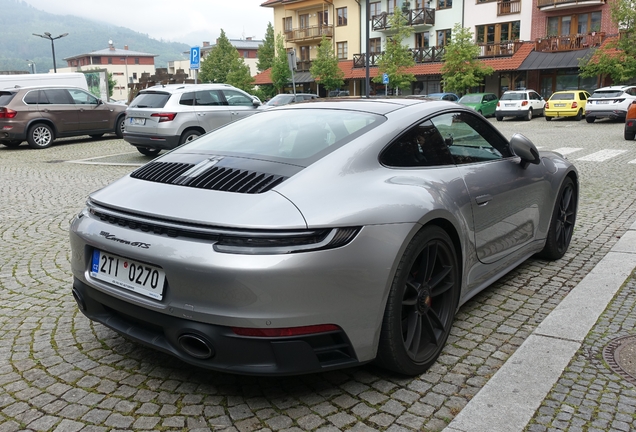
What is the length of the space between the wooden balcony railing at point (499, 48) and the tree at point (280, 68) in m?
19.0

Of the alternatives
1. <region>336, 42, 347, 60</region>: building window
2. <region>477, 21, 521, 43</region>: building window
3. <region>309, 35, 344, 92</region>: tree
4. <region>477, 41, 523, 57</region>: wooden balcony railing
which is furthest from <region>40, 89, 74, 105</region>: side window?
<region>336, 42, 347, 60</region>: building window

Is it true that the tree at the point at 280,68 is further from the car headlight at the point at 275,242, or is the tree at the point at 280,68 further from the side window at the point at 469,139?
the car headlight at the point at 275,242

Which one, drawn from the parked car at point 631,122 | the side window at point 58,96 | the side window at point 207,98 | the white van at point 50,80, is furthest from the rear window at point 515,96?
the side window at point 58,96

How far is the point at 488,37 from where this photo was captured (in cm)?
4341

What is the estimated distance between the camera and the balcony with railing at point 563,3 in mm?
37781

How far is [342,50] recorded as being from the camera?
53.0 m

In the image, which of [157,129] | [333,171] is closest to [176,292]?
[333,171]

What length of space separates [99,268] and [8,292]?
2.01 m

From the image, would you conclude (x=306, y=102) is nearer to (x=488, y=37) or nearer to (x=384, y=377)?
(x=384, y=377)

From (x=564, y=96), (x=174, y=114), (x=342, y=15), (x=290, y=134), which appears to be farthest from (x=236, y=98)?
(x=342, y=15)

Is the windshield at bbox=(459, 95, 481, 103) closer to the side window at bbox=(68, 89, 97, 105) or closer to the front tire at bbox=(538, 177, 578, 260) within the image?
the side window at bbox=(68, 89, 97, 105)

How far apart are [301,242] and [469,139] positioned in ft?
6.25

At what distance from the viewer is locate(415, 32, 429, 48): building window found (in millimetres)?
47219

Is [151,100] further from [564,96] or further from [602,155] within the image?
[564,96]
